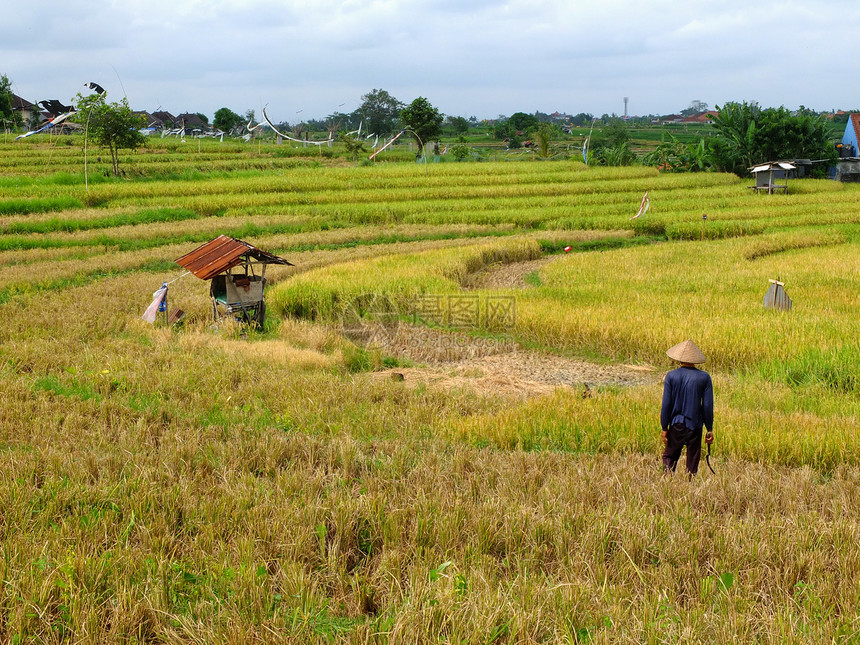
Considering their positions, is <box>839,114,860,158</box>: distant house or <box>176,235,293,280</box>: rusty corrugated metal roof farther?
<box>839,114,860,158</box>: distant house

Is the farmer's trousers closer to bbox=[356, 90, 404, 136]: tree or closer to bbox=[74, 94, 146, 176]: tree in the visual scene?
bbox=[74, 94, 146, 176]: tree

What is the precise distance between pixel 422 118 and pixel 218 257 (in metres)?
40.0

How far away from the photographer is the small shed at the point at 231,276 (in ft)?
28.0

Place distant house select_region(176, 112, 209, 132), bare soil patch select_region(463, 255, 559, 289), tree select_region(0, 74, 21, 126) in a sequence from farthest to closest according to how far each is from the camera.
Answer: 1. distant house select_region(176, 112, 209, 132)
2. tree select_region(0, 74, 21, 126)
3. bare soil patch select_region(463, 255, 559, 289)

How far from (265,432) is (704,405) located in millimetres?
3060

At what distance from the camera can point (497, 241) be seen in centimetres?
1739

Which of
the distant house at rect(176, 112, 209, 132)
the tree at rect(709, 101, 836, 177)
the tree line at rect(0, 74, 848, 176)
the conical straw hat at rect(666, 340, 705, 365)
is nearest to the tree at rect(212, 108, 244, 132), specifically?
the distant house at rect(176, 112, 209, 132)

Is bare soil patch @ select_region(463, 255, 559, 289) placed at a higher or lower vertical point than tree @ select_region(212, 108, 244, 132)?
lower

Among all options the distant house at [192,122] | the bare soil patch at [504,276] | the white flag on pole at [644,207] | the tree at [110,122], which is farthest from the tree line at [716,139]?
the distant house at [192,122]

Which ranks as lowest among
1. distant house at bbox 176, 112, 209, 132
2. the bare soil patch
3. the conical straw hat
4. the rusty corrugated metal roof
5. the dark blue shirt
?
the bare soil patch

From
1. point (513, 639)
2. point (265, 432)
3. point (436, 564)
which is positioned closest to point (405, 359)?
point (265, 432)

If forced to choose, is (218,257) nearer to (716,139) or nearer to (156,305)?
(156,305)

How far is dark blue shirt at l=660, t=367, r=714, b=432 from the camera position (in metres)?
4.46

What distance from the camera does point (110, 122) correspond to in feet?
91.8
